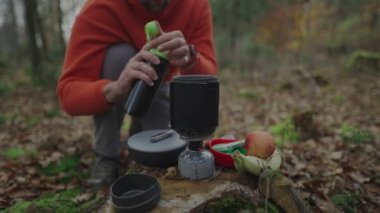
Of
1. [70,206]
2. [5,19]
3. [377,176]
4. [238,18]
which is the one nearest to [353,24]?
[238,18]

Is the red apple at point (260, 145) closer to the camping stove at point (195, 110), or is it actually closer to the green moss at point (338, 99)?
the camping stove at point (195, 110)

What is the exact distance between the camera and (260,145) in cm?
162

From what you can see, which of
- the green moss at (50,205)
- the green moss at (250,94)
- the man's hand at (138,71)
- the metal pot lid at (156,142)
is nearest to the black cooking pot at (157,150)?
the metal pot lid at (156,142)

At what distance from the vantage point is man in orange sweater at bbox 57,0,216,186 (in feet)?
6.64

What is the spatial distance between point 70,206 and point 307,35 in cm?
1690

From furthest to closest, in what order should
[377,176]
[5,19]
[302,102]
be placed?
[5,19] → [302,102] → [377,176]

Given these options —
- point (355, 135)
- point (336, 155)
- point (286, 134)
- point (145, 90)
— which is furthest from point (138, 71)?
point (286, 134)

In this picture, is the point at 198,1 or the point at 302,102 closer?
the point at 198,1

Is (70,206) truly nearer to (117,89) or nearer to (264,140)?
(117,89)

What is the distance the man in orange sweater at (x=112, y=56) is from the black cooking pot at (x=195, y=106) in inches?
17.0

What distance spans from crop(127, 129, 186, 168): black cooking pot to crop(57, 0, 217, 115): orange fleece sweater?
39 cm

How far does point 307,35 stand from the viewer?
17031 millimetres

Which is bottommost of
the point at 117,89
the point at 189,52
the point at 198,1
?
the point at 117,89

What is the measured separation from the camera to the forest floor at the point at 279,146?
6.72 feet
